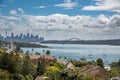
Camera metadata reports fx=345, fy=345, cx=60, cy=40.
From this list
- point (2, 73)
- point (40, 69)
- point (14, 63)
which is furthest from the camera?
point (40, 69)

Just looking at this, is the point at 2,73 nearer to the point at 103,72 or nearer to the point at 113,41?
the point at 103,72

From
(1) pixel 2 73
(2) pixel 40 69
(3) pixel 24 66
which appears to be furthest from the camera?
(2) pixel 40 69

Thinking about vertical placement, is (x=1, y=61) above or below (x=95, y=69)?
above

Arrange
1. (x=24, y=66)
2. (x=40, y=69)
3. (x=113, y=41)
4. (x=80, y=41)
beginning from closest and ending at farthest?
(x=24, y=66) → (x=40, y=69) → (x=113, y=41) → (x=80, y=41)

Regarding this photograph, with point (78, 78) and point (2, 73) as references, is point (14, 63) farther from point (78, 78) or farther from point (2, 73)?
point (78, 78)

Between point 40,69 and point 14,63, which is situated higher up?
point 14,63

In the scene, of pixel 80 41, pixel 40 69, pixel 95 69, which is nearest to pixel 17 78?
pixel 95 69

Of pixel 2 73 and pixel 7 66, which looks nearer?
pixel 2 73

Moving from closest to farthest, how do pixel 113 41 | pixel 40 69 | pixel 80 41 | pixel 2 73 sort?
pixel 2 73
pixel 40 69
pixel 113 41
pixel 80 41

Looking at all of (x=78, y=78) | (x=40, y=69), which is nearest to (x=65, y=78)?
(x=78, y=78)
